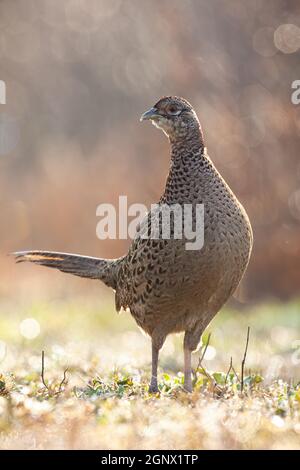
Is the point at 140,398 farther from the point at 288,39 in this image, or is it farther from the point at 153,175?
the point at 153,175

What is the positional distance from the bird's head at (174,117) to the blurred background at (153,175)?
71.1 inches

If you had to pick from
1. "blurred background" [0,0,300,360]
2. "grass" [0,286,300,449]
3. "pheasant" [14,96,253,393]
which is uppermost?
"blurred background" [0,0,300,360]

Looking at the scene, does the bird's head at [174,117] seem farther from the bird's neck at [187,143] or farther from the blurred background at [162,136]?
the blurred background at [162,136]

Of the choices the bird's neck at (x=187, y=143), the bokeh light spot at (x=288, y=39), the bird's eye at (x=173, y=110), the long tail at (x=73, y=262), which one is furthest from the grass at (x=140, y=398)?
the bokeh light spot at (x=288, y=39)

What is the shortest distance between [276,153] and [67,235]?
4170 mm

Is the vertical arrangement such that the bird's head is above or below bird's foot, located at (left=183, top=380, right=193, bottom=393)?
above

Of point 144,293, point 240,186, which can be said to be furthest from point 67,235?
point 144,293

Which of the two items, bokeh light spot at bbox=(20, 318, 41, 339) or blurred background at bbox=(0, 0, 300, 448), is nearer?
blurred background at bbox=(0, 0, 300, 448)

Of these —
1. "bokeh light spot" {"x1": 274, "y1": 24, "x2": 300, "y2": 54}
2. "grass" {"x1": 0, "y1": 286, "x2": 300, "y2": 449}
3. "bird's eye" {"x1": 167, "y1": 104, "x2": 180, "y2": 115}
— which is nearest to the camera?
"grass" {"x1": 0, "y1": 286, "x2": 300, "y2": 449}

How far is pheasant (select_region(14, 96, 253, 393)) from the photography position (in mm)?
5016

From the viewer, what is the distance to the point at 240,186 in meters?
12.1
